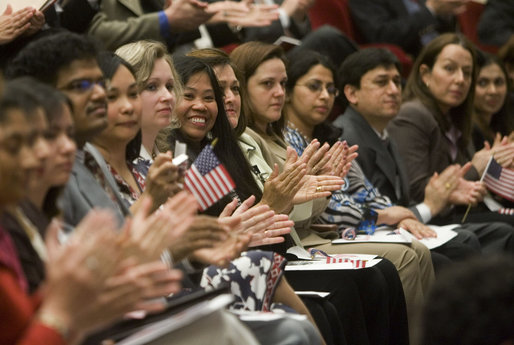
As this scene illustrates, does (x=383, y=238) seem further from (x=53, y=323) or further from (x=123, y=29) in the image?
(x=53, y=323)

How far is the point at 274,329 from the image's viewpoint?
2.46 metres

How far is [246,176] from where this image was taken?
3.54m

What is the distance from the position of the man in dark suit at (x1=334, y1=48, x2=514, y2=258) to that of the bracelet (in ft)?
9.94

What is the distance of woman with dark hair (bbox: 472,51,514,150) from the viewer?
Result: 5805 mm

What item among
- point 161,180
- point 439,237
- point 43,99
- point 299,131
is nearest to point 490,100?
point 439,237

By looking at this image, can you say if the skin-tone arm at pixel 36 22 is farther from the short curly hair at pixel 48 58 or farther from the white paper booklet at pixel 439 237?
the white paper booklet at pixel 439 237

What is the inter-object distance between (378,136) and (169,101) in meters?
1.88

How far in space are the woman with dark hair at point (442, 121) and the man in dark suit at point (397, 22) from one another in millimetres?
700

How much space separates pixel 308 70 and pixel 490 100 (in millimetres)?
1723

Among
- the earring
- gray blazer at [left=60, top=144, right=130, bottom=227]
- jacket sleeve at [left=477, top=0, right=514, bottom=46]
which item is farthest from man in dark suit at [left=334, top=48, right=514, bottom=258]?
jacket sleeve at [left=477, top=0, right=514, bottom=46]

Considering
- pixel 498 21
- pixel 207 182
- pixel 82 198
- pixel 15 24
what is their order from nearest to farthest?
pixel 82 198, pixel 207 182, pixel 15 24, pixel 498 21

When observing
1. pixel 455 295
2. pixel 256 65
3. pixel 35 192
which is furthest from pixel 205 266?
pixel 256 65

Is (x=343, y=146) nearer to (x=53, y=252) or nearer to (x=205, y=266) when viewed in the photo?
(x=205, y=266)

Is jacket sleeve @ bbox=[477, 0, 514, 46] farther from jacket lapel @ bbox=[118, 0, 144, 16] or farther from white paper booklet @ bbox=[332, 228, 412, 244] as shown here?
jacket lapel @ bbox=[118, 0, 144, 16]
